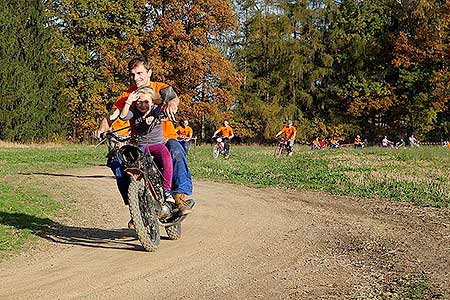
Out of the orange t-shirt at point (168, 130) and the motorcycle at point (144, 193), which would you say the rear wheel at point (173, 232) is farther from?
the orange t-shirt at point (168, 130)

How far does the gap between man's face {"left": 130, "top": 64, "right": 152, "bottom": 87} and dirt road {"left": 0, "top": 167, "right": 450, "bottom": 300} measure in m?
1.99

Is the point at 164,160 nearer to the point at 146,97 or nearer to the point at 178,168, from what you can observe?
the point at 178,168

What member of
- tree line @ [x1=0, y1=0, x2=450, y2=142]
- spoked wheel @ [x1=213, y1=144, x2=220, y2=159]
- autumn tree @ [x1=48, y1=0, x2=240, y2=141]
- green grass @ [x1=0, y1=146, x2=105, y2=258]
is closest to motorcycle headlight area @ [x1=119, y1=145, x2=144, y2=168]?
green grass @ [x1=0, y1=146, x2=105, y2=258]

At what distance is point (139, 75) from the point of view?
7066mm

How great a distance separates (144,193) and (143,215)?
0.26 m

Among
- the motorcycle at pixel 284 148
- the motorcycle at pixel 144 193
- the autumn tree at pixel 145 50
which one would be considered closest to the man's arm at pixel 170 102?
the motorcycle at pixel 144 193

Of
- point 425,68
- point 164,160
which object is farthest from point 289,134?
point 425,68

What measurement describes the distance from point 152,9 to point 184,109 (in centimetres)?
955

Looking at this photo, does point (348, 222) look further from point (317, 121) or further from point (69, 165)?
point (317, 121)

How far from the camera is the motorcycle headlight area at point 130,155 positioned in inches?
269

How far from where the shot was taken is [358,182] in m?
14.6

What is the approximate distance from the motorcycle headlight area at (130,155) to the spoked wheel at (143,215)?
0.69 ft

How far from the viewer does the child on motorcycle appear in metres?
7.00

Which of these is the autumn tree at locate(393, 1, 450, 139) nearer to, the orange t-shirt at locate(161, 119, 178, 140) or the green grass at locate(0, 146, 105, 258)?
the green grass at locate(0, 146, 105, 258)
